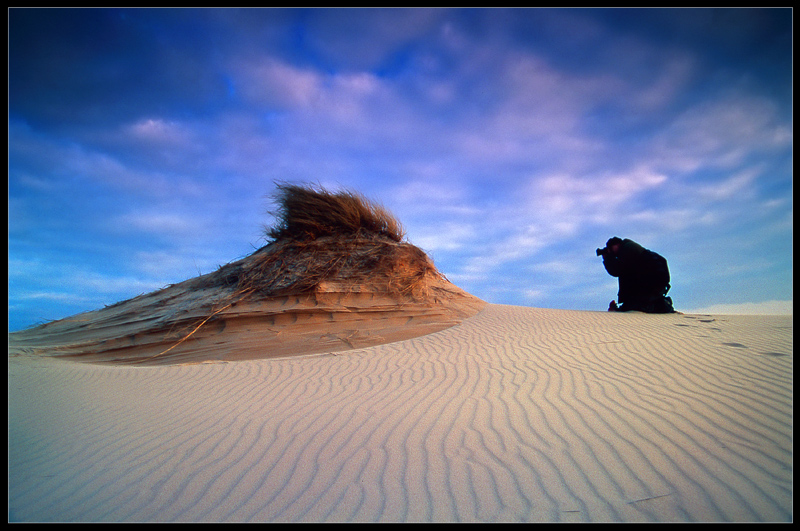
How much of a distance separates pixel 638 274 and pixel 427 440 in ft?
35.3

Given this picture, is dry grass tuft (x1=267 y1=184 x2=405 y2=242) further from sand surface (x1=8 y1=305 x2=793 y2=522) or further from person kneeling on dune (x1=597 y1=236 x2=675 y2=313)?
person kneeling on dune (x1=597 y1=236 x2=675 y2=313)

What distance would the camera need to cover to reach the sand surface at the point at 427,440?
9.21ft

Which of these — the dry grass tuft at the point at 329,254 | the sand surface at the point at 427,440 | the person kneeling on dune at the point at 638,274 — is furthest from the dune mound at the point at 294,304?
the person kneeling on dune at the point at 638,274

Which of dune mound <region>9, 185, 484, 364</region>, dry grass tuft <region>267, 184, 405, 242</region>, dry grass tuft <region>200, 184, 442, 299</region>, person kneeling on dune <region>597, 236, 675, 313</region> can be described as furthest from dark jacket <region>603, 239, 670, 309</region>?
dry grass tuft <region>267, 184, 405, 242</region>

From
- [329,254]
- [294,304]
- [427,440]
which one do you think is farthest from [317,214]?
[427,440]

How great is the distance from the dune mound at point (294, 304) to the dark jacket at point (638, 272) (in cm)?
459

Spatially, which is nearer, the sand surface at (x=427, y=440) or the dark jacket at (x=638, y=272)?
the sand surface at (x=427, y=440)

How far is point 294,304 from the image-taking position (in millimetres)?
9938

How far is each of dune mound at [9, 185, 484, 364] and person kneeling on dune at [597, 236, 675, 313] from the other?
4.57 metres

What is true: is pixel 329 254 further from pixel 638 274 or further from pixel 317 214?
pixel 638 274

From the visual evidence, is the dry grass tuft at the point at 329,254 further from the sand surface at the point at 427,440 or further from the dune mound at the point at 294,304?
the sand surface at the point at 427,440

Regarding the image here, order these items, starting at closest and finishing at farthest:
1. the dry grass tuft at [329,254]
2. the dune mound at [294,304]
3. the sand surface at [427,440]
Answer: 1. the sand surface at [427,440]
2. the dune mound at [294,304]
3. the dry grass tuft at [329,254]

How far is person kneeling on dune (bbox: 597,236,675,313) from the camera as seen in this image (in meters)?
11.2

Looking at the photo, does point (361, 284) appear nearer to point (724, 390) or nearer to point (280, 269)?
point (280, 269)
